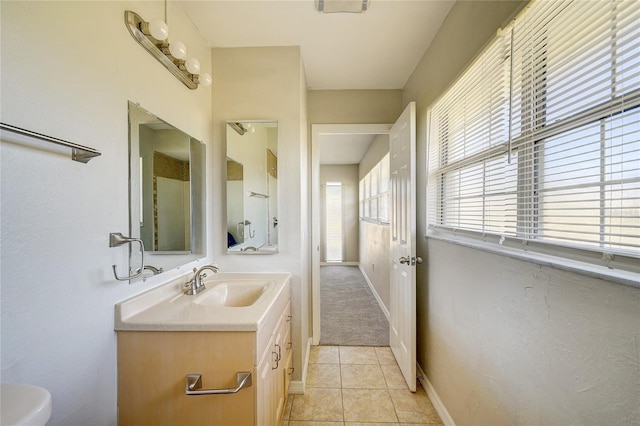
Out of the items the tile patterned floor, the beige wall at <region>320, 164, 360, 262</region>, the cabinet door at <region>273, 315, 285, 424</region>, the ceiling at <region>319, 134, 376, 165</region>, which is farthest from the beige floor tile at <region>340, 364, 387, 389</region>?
the beige wall at <region>320, 164, 360, 262</region>

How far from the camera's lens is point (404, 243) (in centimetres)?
193

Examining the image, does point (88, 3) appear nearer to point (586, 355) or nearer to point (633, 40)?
point (633, 40)

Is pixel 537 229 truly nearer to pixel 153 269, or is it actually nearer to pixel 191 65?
pixel 153 269

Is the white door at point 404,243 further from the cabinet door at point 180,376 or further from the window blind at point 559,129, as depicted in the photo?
the cabinet door at point 180,376

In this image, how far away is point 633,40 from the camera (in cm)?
61

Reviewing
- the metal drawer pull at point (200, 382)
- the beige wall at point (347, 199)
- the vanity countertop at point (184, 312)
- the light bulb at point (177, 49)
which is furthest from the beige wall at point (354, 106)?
the beige wall at point (347, 199)

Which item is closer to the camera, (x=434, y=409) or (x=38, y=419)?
(x=38, y=419)

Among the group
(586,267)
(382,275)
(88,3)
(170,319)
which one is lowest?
(382,275)

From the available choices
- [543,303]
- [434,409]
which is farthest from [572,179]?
[434,409]

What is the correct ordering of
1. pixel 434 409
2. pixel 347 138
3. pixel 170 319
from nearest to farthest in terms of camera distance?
pixel 170 319
pixel 434 409
pixel 347 138

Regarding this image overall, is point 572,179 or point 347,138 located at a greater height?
point 347,138

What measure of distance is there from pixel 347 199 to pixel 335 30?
15.5 ft

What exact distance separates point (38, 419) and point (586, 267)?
4.47 feet

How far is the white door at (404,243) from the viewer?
1788 mm
